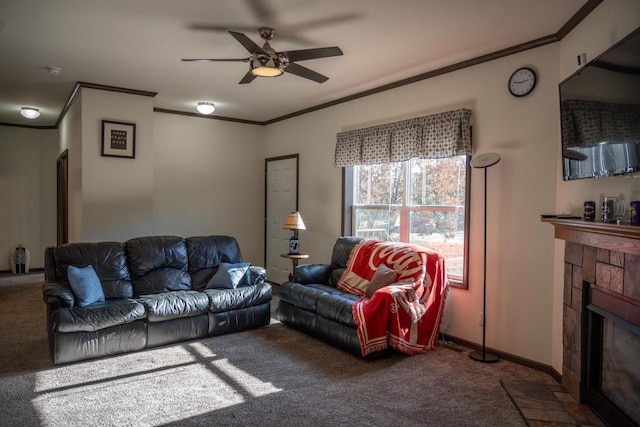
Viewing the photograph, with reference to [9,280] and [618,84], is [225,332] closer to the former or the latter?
[618,84]

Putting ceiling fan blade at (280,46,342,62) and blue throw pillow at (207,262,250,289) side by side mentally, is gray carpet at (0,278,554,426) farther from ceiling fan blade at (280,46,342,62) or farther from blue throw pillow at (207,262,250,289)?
ceiling fan blade at (280,46,342,62)

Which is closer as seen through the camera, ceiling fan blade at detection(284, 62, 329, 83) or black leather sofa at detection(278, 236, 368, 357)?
ceiling fan blade at detection(284, 62, 329, 83)

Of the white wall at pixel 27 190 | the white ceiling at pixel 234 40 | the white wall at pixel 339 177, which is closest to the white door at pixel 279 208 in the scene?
the white wall at pixel 339 177

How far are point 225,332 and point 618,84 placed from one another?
3628mm

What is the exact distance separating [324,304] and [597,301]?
6.88ft

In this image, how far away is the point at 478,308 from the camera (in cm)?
384

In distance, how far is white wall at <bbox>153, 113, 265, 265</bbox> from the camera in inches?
246

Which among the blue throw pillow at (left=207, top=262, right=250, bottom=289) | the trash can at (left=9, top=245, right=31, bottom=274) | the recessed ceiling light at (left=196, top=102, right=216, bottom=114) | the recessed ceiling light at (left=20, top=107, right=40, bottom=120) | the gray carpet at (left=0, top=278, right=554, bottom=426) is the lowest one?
the gray carpet at (left=0, top=278, right=554, bottom=426)

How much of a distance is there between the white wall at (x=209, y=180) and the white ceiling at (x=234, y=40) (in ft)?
4.32

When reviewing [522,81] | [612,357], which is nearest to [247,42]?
[522,81]

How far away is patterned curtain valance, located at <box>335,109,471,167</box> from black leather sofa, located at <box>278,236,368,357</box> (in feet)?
3.26

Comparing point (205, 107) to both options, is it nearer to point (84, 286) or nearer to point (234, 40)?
point (234, 40)

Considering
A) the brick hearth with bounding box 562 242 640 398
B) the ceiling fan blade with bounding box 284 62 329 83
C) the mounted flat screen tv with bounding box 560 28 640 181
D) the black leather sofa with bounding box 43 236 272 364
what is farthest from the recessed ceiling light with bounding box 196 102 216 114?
the brick hearth with bounding box 562 242 640 398

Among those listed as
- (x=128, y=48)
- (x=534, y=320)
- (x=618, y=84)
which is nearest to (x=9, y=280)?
(x=128, y=48)
